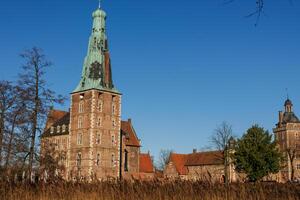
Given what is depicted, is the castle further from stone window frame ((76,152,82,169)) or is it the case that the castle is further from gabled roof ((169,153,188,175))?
gabled roof ((169,153,188,175))

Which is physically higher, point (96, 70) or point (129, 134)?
point (96, 70)

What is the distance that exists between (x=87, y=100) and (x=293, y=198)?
196 feet

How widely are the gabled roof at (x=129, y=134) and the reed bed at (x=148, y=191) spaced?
61.7m

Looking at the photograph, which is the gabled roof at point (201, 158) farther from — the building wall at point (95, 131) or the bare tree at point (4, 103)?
the bare tree at point (4, 103)

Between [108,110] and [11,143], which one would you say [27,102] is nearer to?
[11,143]

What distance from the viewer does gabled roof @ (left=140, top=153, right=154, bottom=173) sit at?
8181 centimetres

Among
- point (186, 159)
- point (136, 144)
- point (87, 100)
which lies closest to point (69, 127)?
point (87, 100)

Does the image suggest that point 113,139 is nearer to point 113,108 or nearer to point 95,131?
point 95,131

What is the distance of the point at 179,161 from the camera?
290ft

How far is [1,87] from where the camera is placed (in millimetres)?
30203

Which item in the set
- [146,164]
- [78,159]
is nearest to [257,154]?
[78,159]

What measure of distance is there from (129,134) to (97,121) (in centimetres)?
1166

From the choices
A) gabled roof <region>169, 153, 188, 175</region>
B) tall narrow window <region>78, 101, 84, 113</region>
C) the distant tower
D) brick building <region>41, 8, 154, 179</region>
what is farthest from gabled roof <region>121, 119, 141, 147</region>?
gabled roof <region>169, 153, 188, 175</region>

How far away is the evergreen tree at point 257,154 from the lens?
49.7 m
